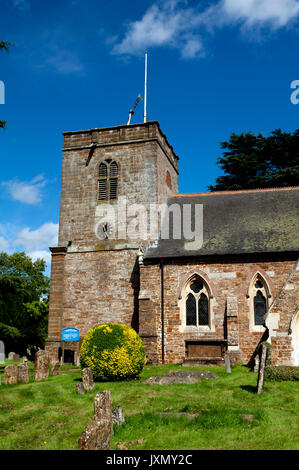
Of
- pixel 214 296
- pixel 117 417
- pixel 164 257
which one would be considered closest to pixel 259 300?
pixel 214 296

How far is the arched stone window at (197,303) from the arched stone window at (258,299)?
2142 mm

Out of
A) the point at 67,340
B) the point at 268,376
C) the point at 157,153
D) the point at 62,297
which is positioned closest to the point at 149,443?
the point at 268,376

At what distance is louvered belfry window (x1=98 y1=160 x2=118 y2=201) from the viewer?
2509 cm

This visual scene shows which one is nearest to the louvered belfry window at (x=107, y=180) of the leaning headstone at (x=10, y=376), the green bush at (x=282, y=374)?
the leaning headstone at (x=10, y=376)

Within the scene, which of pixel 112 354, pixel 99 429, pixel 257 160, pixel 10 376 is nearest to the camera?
pixel 99 429

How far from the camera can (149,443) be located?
8.10 metres

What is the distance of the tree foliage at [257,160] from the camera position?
39.1 metres

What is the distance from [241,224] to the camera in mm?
22953

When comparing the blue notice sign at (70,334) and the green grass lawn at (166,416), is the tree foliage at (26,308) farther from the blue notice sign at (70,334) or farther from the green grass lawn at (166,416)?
the green grass lawn at (166,416)

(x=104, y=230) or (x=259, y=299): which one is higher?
(x=104, y=230)

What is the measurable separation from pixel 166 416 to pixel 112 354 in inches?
219

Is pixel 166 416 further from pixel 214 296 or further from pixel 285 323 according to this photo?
pixel 214 296
